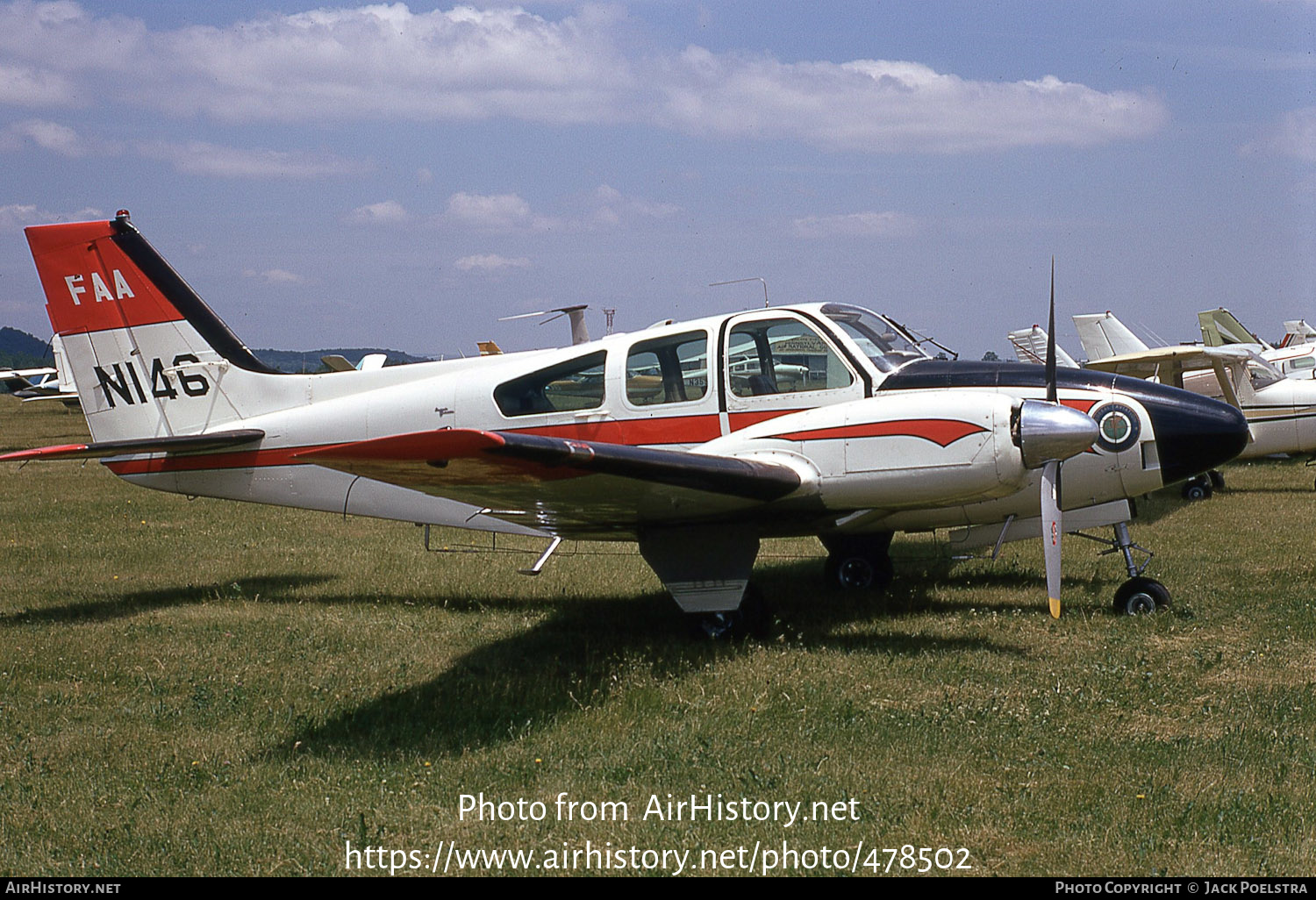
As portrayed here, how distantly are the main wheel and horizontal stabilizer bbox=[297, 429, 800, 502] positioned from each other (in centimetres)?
337

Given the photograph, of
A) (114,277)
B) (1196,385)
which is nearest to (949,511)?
(114,277)

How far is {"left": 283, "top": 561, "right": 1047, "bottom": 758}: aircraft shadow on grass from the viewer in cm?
641

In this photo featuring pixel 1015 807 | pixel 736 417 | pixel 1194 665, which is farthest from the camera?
pixel 736 417

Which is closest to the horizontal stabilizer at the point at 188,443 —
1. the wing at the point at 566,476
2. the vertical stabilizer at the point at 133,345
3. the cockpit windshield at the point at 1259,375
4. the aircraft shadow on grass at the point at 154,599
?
the vertical stabilizer at the point at 133,345

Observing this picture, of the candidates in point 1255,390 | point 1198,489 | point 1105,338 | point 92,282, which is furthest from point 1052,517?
point 1105,338

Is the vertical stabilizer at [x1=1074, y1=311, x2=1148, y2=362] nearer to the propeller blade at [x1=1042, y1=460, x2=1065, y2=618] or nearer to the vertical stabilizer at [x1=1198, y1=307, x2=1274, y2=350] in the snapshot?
the vertical stabilizer at [x1=1198, y1=307, x2=1274, y2=350]

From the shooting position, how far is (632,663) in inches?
299

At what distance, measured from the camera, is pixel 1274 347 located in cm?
3441

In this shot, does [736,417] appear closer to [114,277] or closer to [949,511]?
[949,511]

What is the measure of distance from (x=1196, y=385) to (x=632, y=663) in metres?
17.9

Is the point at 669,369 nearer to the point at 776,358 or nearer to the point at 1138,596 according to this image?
the point at 776,358

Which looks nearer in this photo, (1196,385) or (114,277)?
(114,277)

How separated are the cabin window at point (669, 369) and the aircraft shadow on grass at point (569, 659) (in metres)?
1.98

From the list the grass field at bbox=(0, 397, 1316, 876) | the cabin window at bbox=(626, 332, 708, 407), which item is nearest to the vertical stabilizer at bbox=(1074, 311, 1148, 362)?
the grass field at bbox=(0, 397, 1316, 876)
